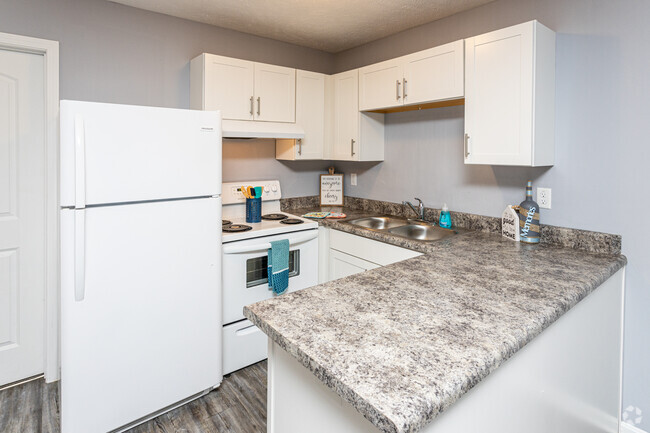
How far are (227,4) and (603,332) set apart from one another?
9.03 feet

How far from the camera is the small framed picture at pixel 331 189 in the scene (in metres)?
3.50

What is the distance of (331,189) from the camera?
3527 mm

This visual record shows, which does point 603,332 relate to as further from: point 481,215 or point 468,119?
point 468,119

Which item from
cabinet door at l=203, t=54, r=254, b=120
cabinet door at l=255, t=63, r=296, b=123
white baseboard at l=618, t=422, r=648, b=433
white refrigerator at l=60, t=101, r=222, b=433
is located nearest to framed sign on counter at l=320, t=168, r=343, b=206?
cabinet door at l=255, t=63, r=296, b=123

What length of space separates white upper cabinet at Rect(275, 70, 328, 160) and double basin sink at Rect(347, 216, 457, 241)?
28.5 inches

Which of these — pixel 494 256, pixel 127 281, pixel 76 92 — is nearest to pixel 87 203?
pixel 127 281

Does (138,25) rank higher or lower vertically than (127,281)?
higher

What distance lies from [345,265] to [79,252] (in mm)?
1631

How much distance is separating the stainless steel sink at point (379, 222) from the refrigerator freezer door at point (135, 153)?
1231 mm

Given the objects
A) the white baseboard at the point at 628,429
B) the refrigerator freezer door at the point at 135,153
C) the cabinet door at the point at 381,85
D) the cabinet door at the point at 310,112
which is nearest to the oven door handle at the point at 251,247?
the refrigerator freezer door at the point at 135,153

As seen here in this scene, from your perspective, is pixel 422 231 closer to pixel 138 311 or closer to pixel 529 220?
pixel 529 220

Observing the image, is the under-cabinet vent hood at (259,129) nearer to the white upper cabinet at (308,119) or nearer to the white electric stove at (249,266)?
the white upper cabinet at (308,119)

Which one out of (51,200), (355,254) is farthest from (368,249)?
(51,200)

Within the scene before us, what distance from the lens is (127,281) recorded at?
1855mm
